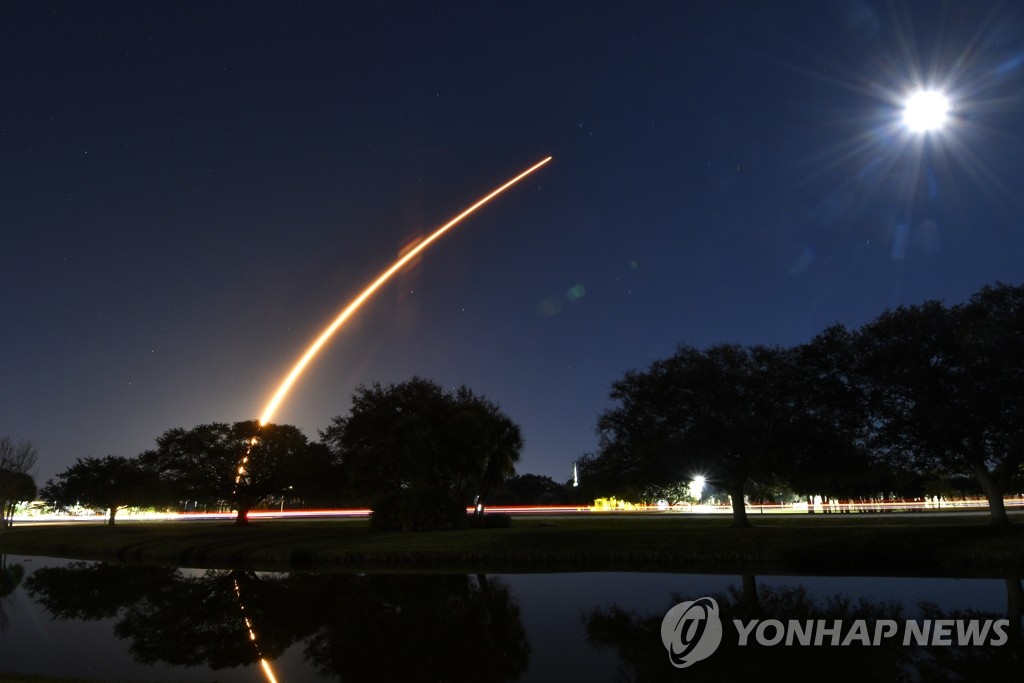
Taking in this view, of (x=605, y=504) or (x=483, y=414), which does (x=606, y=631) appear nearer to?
(x=483, y=414)

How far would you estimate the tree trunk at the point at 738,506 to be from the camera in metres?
42.8

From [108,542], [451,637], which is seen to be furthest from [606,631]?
[108,542]

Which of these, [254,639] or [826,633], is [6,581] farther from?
[826,633]

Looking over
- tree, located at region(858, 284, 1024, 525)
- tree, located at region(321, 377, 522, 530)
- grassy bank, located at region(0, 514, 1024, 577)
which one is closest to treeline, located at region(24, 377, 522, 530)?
tree, located at region(321, 377, 522, 530)

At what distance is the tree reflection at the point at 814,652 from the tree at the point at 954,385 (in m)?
17.0

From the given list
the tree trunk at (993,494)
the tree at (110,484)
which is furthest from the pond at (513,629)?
the tree at (110,484)

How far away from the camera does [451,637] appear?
65.8 ft

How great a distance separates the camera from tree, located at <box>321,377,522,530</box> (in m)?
49.4

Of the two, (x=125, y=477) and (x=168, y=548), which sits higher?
(x=125, y=477)

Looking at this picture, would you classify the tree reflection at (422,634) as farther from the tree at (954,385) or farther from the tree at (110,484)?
the tree at (110,484)

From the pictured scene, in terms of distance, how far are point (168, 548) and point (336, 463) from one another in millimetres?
34624

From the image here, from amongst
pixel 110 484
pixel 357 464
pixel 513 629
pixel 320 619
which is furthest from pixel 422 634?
pixel 110 484

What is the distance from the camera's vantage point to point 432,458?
52469 mm

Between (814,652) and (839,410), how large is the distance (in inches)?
1176
